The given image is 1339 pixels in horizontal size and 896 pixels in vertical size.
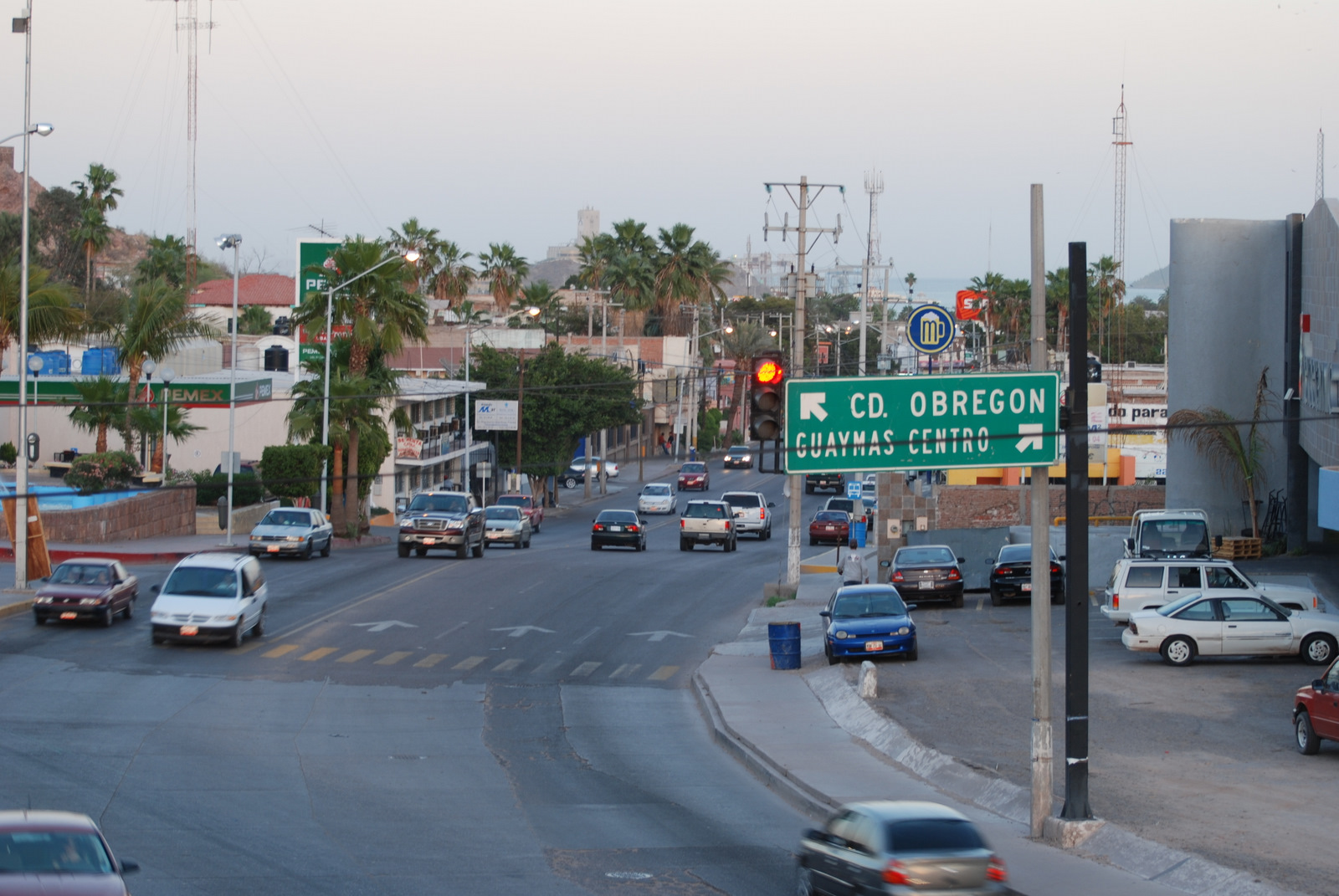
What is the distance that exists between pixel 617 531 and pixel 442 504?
291 inches

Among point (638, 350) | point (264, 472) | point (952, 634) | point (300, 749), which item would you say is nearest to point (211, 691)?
point (300, 749)

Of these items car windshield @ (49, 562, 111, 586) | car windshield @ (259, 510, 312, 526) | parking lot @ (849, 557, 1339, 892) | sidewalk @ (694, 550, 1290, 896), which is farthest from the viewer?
car windshield @ (259, 510, 312, 526)

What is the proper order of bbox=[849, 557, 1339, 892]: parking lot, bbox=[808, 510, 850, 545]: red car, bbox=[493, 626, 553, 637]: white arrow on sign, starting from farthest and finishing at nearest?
bbox=[808, 510, 850, 545]: red car → bbox=[493, 626, 553, 637]: white arrow on sign → bbox=[849, 557, 1339, 892]: parking lot

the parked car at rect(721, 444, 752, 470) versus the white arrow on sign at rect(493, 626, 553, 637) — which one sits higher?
the parked car at rect(721, 444, 752, 470)

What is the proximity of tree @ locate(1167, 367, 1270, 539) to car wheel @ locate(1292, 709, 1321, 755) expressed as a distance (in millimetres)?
23063

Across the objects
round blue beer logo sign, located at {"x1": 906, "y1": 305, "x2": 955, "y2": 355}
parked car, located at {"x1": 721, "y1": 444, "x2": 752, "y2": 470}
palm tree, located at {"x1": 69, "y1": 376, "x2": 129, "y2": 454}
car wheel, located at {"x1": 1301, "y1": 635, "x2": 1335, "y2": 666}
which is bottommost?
car wheel, located at {"x1": 1301, "y1": 635, "x2": 1335, "y2": 666}

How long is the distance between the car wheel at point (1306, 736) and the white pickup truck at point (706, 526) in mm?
33788

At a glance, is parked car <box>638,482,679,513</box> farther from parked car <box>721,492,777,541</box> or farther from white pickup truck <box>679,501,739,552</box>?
white pickup truck <box>679,501,739,552</box>

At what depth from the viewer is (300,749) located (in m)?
19.8

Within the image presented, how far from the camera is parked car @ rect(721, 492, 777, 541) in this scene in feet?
197

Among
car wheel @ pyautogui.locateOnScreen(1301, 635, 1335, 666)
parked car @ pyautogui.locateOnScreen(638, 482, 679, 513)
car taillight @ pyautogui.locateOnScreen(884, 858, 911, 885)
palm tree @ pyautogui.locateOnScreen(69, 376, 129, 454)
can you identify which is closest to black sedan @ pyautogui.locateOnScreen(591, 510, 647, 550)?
palm tree @ pyautogui.locateOnScreen(69, 376, 129, 454)

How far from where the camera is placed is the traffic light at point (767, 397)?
45.7 feet

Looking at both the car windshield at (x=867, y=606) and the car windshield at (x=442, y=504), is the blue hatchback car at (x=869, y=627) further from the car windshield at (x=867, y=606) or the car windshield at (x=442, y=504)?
the car windshield at (x=442, y=504)

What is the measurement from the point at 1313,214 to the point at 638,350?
72.2 meters
